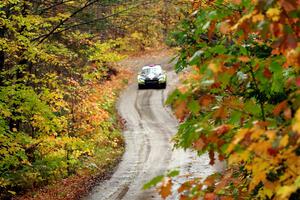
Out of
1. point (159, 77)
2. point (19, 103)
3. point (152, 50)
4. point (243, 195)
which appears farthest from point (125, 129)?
point (152, 50)

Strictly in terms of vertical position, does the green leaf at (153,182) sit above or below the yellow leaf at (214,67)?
below

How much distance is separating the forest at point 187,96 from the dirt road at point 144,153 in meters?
1.02

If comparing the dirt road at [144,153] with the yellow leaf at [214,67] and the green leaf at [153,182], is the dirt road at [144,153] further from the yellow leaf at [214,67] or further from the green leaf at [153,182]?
the yellow leaf at [214,67]

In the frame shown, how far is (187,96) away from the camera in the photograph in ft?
10.6

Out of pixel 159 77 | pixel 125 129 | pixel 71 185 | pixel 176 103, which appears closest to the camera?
pixel 176 103

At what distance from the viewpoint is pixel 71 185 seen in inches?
641

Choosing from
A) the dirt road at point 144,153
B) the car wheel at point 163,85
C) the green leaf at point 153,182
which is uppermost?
the green leaf at point 153,182

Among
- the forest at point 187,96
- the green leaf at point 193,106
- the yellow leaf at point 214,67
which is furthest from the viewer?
the green leaf at point 193,106

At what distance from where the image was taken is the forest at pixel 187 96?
2.99 metres

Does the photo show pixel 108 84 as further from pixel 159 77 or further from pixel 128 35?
pixel 128 35

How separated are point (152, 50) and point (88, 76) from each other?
38.9 metres

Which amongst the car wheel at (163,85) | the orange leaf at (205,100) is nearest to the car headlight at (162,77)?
the car wheel at (163,85)

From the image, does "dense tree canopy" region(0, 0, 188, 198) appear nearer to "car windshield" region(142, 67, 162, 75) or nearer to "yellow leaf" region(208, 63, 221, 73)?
"yellow leaf" region(208, 63, 221, 73)

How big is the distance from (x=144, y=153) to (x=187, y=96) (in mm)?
18704
